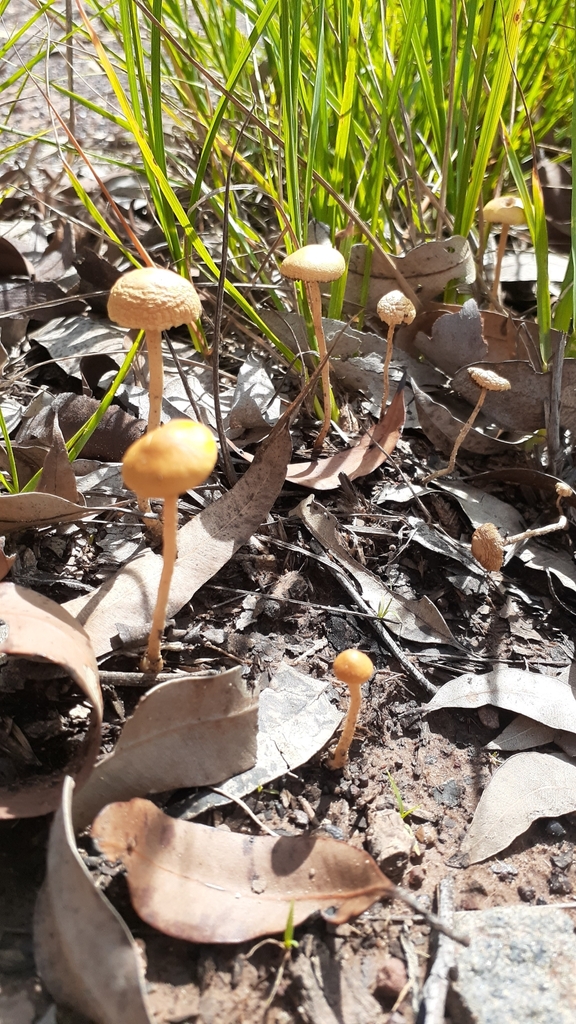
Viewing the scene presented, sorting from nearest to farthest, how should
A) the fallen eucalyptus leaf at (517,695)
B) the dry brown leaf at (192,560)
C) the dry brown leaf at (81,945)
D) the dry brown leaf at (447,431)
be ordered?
the dry brown leaf at (81,945) < the dry brown leaf at (192,560) < the fallen eucalyptus leaf at (517,695) < the dry brown leaf at (447,431)

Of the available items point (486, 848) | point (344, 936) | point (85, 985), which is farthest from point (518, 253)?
point (85, 985)

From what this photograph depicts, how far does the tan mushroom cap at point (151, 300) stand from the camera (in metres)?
1.22

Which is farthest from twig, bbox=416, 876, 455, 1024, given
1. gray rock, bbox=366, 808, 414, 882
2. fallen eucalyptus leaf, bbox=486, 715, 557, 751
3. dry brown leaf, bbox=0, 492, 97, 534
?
dry brown leaf, bbox=0, 492, 97, 534

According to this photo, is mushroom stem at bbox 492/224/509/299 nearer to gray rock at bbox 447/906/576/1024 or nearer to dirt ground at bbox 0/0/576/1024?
dirt ground at bbox 0/0/576/1024

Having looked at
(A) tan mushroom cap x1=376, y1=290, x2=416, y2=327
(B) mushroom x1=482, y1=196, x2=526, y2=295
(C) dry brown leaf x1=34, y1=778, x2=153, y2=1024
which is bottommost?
(C) dry brown leaf x1=34, y1=778, x2=153, y2=1024

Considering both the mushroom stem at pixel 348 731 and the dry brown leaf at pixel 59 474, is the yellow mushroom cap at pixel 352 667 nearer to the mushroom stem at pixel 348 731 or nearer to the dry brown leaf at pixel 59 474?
the mushroom stem at pixel 348 731

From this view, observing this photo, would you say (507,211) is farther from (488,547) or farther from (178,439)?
(178,439)

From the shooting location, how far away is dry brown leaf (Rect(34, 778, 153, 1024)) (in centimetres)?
92

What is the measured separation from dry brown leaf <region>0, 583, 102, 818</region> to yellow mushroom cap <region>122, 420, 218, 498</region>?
311 mm

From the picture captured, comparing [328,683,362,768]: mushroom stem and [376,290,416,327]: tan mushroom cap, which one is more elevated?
[376,290,416,327]: tan mushroom cap

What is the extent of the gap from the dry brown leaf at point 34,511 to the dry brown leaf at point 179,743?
480 millimetres

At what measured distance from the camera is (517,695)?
1574 millimetres

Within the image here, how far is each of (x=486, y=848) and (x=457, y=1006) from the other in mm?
309

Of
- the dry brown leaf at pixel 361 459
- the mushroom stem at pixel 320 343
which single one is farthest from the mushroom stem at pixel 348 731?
the mushroom stem at pixel 320 343
